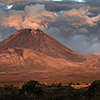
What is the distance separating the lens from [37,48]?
19875 cm

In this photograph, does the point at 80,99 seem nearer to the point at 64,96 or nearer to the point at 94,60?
the point at 64,96

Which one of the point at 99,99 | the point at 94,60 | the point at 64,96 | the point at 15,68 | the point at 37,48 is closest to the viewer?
the point at 99,99

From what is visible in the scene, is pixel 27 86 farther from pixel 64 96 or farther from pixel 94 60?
pixel 94 60

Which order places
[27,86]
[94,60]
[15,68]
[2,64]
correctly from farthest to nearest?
[94,60]
[2,64]
[15,68]
[27,86]

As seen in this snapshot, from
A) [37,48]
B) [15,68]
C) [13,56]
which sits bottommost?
[15,68]

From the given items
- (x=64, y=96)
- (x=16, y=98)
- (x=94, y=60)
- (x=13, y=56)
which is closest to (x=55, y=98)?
(x=64, y=96)

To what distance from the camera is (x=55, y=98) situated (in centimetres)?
1823

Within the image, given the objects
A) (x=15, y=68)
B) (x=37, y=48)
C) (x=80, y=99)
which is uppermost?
(x=37, y=48)

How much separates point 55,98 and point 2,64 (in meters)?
135

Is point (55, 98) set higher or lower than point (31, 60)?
lower

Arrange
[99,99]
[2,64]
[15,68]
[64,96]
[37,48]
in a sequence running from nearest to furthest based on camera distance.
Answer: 1. [99,99]
2. [64,96]
3. [15,68]
4. [2,64]
5. [37,48]

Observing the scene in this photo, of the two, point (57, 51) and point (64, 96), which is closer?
point (64, 96)

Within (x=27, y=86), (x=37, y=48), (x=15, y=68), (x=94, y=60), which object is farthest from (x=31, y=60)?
(x=27, y=86)

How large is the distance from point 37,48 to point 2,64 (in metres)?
57.5
